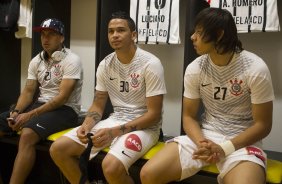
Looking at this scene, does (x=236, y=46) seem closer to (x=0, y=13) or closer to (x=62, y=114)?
(x=62, y=114)

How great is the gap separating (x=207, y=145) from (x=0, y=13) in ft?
8.45

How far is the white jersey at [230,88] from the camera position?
176 cm

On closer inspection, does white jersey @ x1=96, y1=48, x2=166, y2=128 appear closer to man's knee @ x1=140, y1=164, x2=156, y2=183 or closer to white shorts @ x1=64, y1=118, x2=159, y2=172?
white shorts @ x1=64, y1=118, x2=159, y2=172

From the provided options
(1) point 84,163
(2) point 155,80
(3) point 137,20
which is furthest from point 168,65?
(1) point 84,163

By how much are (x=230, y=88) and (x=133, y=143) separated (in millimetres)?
614

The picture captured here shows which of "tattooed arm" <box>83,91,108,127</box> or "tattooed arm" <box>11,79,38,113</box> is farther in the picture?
"tattooed arm" <box>11,79,38,113</box>

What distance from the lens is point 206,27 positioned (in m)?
1.77

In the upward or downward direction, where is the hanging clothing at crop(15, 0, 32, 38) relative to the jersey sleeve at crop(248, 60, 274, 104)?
upward

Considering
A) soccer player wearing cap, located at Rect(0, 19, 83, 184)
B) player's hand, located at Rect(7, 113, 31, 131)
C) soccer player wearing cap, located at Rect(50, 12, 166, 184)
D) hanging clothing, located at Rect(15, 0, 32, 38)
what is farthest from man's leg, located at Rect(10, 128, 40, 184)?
hanging clothing, located at Rect(15, 0, 32, 38)

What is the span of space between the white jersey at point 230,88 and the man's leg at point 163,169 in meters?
0.30

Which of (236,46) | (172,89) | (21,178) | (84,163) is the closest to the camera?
(236,46)

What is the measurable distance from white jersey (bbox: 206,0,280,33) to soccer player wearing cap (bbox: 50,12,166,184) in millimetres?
572

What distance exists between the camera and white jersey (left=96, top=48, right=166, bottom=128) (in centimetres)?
218

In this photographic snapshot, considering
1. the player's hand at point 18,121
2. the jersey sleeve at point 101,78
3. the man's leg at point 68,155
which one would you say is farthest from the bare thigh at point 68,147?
the player's hand at point 18,121
